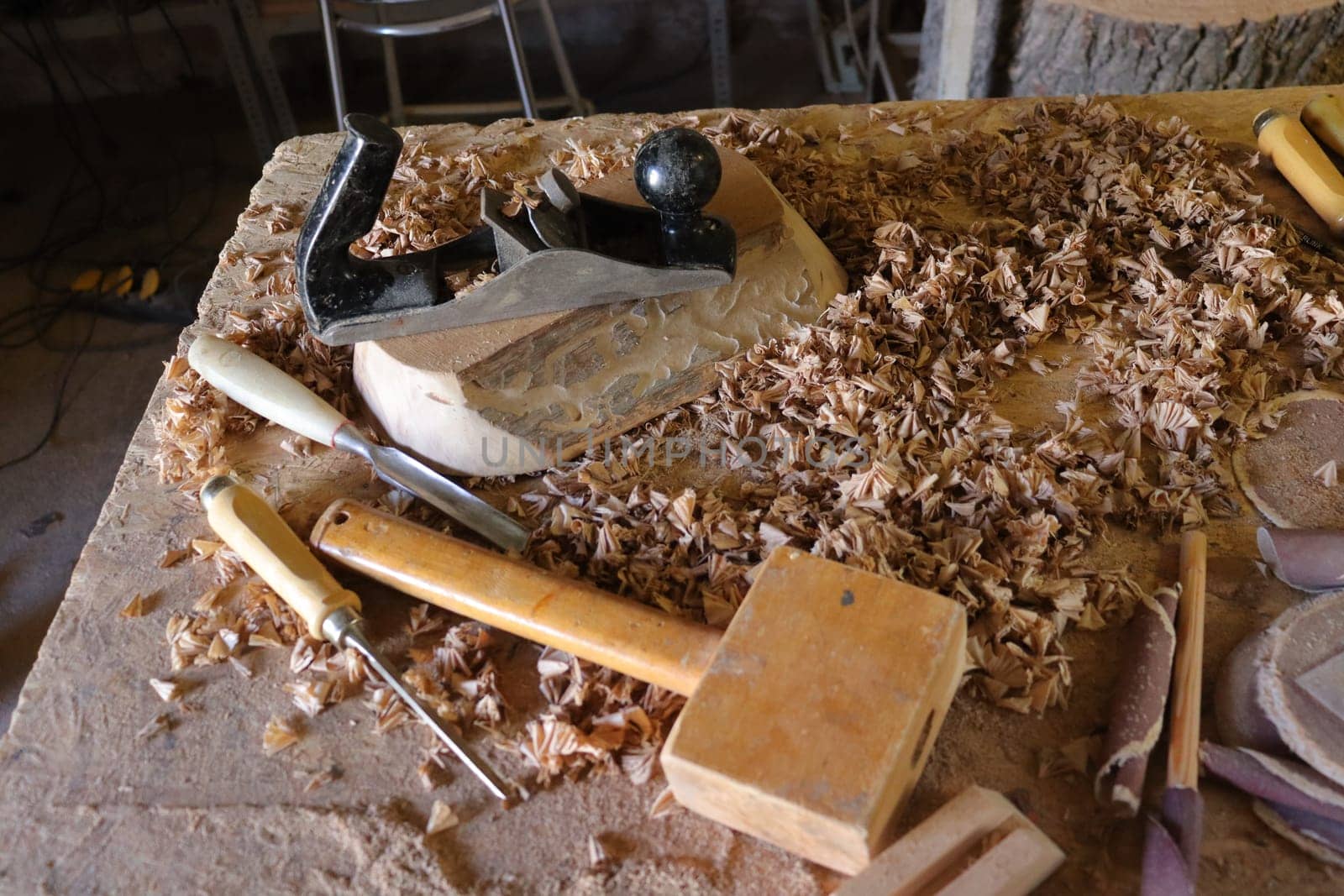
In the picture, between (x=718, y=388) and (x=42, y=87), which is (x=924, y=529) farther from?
(x=42, y=87)

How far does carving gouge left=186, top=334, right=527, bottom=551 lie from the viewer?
46.9 inches

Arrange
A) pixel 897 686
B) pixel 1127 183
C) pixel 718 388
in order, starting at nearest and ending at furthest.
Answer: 1. pixel 897 686
2. pixel 718 388
3. pixel 1127 183

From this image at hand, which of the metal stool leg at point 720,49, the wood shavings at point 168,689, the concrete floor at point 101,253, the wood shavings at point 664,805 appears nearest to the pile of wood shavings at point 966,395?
the wood shavings at point 664,805

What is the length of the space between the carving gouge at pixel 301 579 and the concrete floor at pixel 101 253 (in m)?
1.39

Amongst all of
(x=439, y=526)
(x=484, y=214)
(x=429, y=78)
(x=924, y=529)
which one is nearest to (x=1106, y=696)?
(x=924, y=529)

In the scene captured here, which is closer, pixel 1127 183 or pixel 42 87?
pixel 1127 183

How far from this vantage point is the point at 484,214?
1.24 m

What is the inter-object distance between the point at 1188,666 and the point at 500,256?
92 centimetres

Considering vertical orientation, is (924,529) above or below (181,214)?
above

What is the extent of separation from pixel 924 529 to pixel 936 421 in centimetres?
19

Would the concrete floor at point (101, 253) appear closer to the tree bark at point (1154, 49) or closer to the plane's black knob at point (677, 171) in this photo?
the tree bark at point (1154, 49)

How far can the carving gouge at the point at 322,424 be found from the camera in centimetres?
119

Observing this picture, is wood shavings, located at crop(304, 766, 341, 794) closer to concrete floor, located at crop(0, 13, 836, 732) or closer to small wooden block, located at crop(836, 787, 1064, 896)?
small wooden block, located at crop(836, 787, 1064, 896)

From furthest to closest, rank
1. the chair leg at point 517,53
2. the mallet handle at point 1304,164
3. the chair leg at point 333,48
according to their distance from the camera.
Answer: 1. the chair leg at point 517,53
2. the chair leg at point 333,48
3. the mallet handle at point 1304,164
